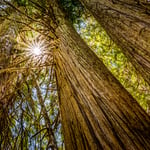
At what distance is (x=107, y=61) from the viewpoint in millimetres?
4133

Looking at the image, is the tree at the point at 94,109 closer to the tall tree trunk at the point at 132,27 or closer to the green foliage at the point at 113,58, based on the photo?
the tall tree trunk at the point at 132,27

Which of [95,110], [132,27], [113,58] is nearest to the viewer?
[95,110]

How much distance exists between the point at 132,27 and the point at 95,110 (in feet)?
2.36

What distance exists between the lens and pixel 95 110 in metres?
1.19

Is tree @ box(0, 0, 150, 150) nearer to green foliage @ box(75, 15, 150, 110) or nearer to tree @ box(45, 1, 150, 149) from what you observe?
tree @ box(45, 1, 150, 149)

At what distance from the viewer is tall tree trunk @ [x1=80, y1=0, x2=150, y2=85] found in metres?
1.32

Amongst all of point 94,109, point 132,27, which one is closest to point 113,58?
point 132,27

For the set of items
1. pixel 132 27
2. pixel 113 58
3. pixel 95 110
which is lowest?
pixel 95 110

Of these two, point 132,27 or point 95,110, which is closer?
point 95,110

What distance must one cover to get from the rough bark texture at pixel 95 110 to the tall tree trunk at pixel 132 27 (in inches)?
8.9

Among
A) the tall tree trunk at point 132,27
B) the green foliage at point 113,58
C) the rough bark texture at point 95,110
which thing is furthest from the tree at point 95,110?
the green foliage at point 113,58

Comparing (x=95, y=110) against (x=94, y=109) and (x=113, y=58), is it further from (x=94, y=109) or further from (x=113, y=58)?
(x=113, y=58)

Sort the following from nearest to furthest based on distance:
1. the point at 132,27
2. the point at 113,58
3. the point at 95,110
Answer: the point at 95,110 < the point at 132,27 < the point at 113,58

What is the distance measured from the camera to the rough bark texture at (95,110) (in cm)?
98
